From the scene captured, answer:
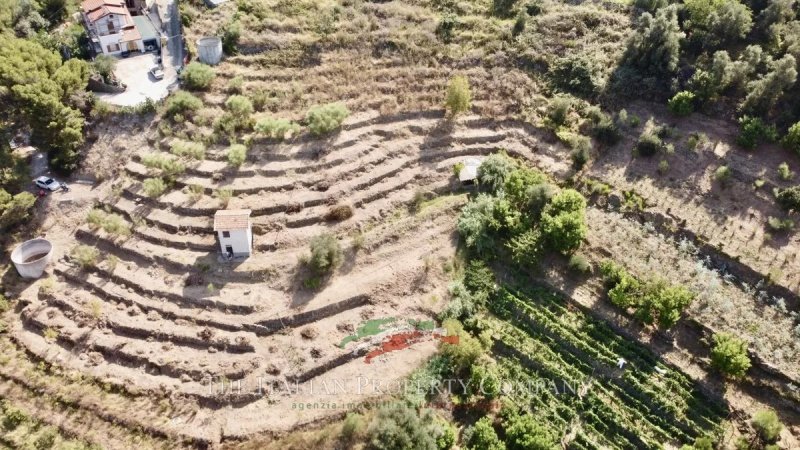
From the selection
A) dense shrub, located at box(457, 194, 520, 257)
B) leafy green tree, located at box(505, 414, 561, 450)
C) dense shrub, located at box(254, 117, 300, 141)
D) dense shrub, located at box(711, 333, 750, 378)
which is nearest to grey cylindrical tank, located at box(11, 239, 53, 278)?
dense shrub, located at box(254, 117, 300, 141)

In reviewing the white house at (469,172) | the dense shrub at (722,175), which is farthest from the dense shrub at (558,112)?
the dense shrub at (722,175)

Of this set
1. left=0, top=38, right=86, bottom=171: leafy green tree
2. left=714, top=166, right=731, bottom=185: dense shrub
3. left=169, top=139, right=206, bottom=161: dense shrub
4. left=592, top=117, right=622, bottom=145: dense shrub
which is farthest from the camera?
left=592, top=117, right=622, bottom=145: dense shrub

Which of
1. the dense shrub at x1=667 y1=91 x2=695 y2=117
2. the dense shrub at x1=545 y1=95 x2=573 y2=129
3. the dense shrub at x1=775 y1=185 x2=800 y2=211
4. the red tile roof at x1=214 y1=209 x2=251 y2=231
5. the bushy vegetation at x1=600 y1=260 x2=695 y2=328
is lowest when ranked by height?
the bushy vegetation at x1=600 y1=260 x2=695 y2=328

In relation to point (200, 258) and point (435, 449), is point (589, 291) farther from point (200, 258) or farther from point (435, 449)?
point (200, 258)

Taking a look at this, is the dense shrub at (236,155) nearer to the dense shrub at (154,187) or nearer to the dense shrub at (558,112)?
the dense shrub at (154,187)

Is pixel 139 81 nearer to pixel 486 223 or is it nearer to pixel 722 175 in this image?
pixel 486 223

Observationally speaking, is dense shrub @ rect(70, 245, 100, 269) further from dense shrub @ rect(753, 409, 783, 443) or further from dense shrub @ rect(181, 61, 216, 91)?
dense shrub @ rect(753, 409, 783, 443)

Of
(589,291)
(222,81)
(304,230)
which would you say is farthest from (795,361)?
(222,81)

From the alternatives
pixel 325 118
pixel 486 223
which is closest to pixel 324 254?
pixel 486 223
